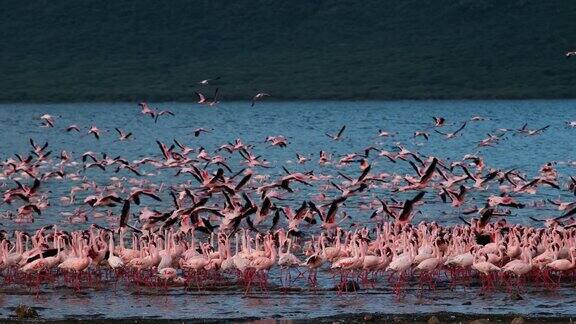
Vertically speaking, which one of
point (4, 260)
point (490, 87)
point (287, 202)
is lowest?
point (4, 260)

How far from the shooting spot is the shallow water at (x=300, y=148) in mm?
16703

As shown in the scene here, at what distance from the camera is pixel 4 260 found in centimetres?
1847

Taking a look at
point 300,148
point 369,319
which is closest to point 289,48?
point 300,148

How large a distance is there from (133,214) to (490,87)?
76762mm

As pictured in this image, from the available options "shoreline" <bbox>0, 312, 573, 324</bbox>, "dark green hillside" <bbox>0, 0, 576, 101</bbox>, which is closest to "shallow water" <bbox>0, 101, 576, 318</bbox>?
"shoreline" <bbox>0, 312, 573, 324</bbox>

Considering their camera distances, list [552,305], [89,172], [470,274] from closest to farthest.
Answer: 1. [552,305]
2. [470,274]
3. [89,172]

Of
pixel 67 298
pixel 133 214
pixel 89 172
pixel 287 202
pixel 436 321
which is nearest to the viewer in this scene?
pixel 436 321

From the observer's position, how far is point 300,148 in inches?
2233

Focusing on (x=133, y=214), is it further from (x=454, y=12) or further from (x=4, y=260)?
(x=454, y=12)

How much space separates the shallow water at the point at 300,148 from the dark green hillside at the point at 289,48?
1704 millimetres

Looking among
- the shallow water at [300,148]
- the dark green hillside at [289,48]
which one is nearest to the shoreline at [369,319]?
the shallow water at [300,148]

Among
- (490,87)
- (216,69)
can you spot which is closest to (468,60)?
(490,87)

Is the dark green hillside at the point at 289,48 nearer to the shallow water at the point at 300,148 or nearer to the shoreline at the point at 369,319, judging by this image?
the shallow water at the point at 300,148

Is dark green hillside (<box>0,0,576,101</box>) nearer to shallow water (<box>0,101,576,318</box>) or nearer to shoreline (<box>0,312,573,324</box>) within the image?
shallow water (<box>0,101,576,318</box>)
